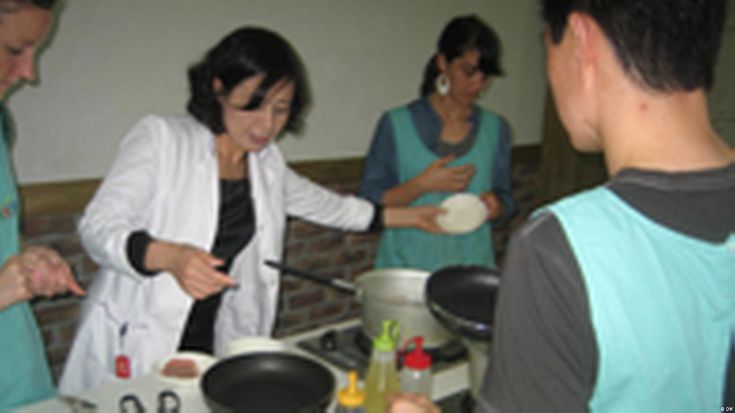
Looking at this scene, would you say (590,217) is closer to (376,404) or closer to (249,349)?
(376,404)

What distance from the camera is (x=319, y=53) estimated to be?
92.7 inches

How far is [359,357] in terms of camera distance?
1.33 metres

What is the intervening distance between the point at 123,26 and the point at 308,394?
1.44m

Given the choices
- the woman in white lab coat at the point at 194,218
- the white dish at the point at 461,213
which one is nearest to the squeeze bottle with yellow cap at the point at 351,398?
the woman in white lab coat at the point at 194,218

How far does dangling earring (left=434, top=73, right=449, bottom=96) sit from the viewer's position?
206cm

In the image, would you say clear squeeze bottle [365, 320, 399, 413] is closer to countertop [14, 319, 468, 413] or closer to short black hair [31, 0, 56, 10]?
countertop [14, 319, 468, 413]

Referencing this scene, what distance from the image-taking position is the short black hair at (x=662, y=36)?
1.86 ft

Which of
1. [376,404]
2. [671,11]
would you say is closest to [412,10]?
[376,404]

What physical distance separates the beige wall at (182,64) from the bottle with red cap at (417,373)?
139cm

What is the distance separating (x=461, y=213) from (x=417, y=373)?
98 centimetres

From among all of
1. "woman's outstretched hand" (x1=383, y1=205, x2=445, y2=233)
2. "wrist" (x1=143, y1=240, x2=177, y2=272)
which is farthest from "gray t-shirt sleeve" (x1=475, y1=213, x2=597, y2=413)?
"woman's outstretched hand" (x1=383, y1=205, x2=445, y2=233)

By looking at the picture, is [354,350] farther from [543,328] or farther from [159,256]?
[543,328]

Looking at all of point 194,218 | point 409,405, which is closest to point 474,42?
point 194,218

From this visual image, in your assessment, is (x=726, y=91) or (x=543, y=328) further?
(x=726, y=91)
